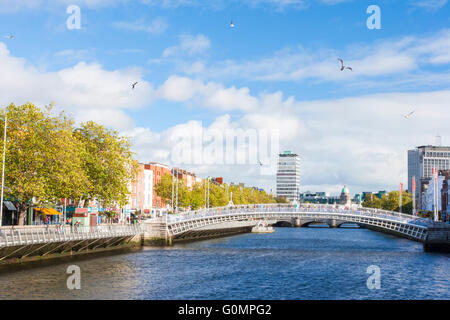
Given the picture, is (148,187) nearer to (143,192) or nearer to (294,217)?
(143,192)

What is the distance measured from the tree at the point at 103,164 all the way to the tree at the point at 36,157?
28.9ft

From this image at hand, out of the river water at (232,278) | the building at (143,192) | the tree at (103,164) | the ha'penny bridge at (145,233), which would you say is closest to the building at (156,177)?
the building at (143,192)

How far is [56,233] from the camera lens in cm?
4703

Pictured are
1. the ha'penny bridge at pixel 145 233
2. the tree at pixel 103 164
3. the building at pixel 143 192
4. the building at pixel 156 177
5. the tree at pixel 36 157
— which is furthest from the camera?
the building at pixel 156 177

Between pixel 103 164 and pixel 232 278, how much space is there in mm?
26961

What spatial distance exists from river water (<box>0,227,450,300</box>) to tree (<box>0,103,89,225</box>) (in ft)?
23.3

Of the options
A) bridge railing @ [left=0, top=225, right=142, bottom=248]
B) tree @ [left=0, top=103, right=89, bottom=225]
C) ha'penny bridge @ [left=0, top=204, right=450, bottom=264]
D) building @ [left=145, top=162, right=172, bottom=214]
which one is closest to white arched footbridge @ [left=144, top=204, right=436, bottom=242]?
ha'penny bridge @ [left=0, top=204, right=450, bottom=264]

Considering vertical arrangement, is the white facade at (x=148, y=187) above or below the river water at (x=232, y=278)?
above

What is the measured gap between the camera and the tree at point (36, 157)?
47844 mm

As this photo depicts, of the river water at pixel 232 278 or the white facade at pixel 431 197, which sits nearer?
the river water at pixel 232 278

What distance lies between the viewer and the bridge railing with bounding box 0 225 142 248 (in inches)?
1545

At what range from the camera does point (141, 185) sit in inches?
4754

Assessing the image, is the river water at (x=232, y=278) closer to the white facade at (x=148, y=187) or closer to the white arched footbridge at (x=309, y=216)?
the white arched footbridge at (x=309, y=216)

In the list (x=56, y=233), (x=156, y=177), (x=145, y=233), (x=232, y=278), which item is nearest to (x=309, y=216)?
(x=145, y=233)
